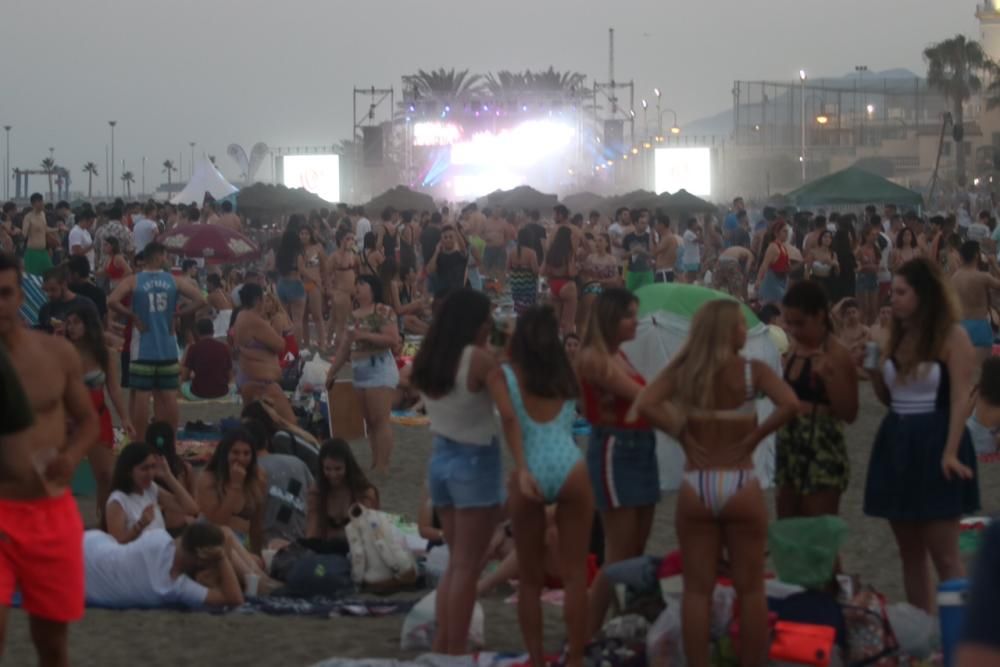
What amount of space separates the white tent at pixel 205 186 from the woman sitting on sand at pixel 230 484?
28.7 meters

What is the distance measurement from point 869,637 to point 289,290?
12375 millimetres

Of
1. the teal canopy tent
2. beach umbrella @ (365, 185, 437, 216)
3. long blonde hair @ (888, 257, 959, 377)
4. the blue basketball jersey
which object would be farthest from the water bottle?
beach umbrella @ (365, 185, 437, 216)

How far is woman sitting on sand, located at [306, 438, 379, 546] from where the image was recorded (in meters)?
8.39

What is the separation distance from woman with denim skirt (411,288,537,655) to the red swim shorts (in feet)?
5.19

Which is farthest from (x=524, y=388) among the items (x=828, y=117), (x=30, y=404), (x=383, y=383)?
(x=828, y=117)

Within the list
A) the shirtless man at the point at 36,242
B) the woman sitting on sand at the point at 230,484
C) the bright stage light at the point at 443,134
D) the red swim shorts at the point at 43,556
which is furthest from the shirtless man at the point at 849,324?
the bright stage light at the point at 443,134

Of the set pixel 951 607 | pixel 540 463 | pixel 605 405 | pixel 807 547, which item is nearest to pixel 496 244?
pixel 605 405

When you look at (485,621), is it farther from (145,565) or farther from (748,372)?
(748,372)

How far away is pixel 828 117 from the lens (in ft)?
319

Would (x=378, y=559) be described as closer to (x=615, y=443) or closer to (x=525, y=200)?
(x=615, y=443)

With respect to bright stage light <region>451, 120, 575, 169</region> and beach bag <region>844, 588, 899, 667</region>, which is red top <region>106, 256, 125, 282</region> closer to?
beach bag <region>844, 588, 899, 667</region>

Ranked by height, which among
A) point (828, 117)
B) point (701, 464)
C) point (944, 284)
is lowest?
point (701, 464)

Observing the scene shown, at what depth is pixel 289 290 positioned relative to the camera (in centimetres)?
1772

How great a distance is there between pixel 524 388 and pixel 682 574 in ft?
3.00
